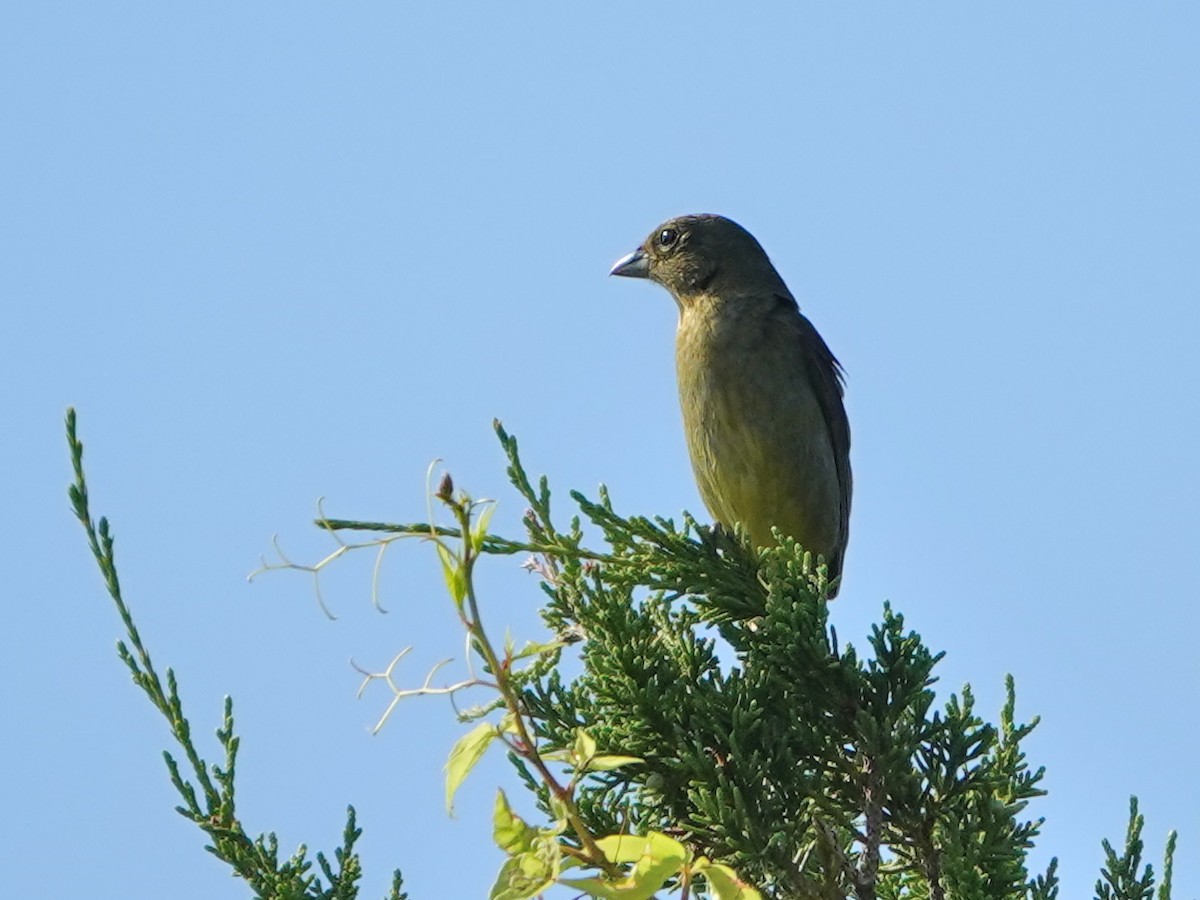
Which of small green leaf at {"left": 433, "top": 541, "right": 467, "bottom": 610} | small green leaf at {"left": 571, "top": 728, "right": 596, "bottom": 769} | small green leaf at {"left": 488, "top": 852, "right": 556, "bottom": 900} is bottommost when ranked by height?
small green leaf at {"left": 488, "top": 852, "right": 556, "bottom": 900}

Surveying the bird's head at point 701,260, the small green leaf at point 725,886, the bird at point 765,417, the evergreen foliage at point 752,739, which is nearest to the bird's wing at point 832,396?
the bird at point 765,417

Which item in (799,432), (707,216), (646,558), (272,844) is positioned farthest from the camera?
(707,216)

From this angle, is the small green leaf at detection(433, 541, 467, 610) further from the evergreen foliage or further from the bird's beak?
the bird's beak

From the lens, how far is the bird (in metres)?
6.25

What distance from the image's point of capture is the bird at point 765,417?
6.25 meters

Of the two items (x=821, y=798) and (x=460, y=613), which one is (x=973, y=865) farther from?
(x=460, y=613)

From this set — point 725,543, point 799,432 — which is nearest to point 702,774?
point 725,543

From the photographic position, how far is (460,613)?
2297 mm

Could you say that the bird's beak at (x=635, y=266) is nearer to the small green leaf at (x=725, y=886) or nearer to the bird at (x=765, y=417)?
the bird at (x=765, y=417)

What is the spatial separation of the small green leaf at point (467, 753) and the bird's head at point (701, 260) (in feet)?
16.0

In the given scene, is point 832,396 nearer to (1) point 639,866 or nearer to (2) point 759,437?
(2) point 759,437

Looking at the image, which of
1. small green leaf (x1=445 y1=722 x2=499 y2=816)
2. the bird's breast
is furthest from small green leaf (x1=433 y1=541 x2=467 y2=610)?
the bird's breast

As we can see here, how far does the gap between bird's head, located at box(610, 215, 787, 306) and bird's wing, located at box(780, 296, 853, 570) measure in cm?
44

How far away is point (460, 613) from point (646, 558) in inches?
61.7
